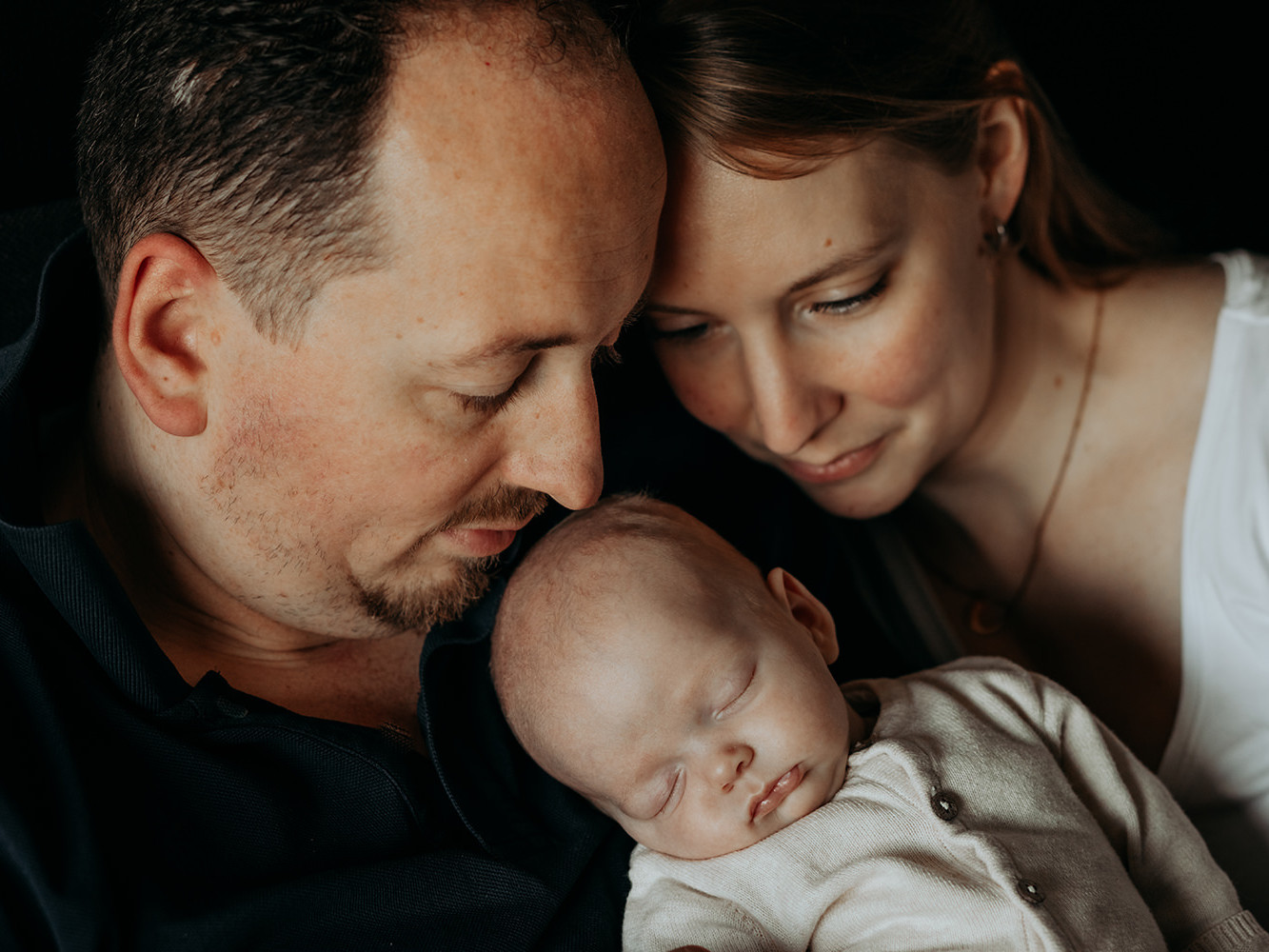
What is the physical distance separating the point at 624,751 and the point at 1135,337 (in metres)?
1.32

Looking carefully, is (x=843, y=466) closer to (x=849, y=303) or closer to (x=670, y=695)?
(x=849, y=303)

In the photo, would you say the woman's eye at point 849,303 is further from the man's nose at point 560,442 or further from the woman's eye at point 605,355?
the man's nose at point 560,442

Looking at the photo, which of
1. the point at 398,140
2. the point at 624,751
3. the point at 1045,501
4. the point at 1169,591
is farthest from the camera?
the point at 1045,501

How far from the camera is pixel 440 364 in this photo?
1228 mm

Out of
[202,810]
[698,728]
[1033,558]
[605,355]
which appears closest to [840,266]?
[605,355]

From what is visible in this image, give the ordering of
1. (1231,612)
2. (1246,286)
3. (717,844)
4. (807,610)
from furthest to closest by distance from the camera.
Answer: (1246,286)
(1231,612)
(807,610)
(717,844)

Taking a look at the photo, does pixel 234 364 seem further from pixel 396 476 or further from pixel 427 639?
pixel 427 639

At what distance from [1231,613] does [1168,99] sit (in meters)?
1.13

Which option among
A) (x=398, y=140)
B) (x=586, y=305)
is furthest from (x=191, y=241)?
(x=586, y=305)

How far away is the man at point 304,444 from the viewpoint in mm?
1180

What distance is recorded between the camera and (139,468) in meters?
1.43

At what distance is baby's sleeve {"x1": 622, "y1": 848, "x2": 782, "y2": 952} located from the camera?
1.35m

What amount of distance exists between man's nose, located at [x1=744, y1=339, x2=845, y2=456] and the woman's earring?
0.41m

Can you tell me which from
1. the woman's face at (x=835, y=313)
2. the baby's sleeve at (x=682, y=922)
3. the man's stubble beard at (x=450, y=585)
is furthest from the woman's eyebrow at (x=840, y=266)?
the baby's sleeve at (x=682, y=922)
